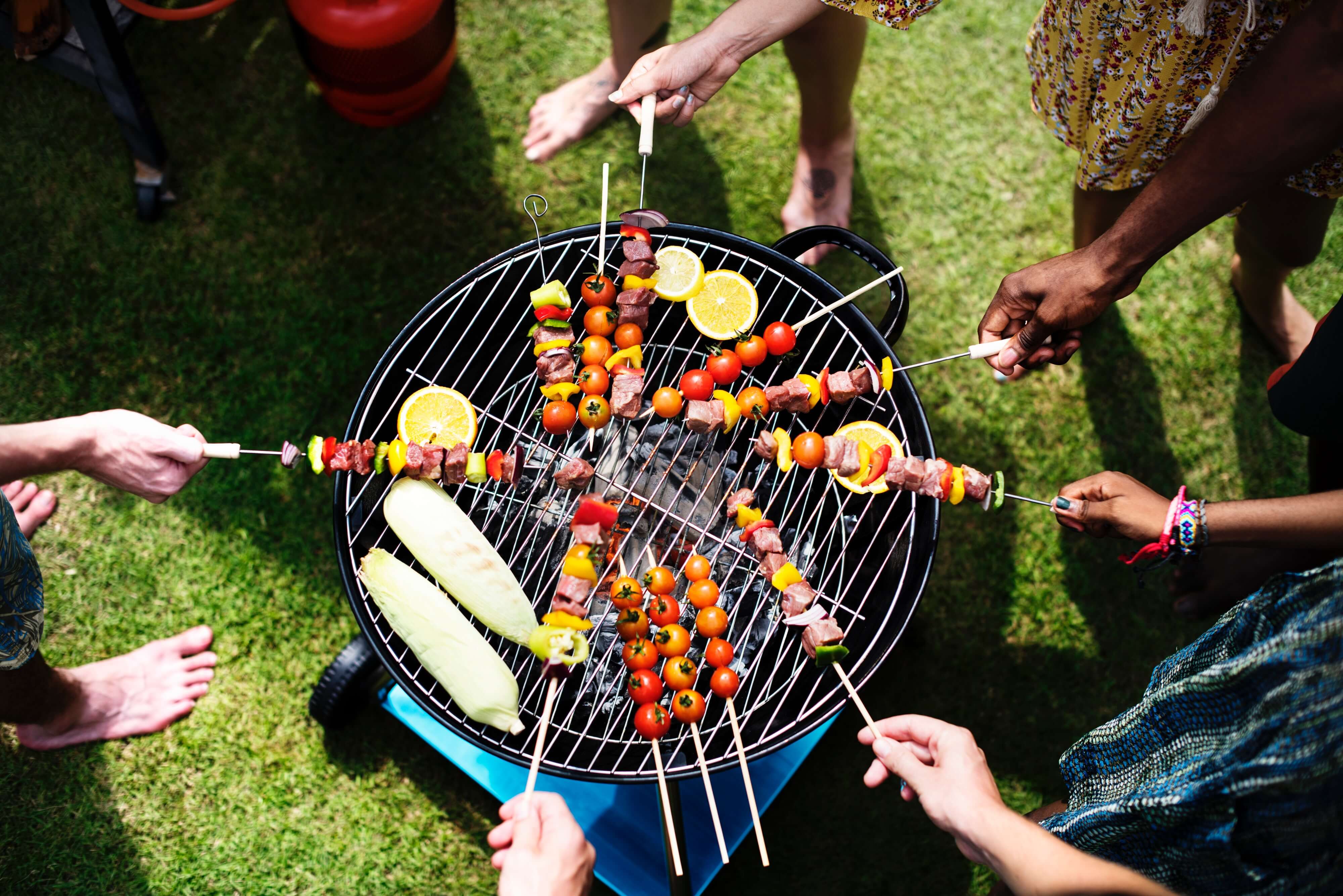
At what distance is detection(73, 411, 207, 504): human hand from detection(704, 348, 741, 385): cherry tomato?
64.7 inches

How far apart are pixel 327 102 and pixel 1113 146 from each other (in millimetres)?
3790

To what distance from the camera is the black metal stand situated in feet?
11.7

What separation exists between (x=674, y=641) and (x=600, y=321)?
1.10 meters

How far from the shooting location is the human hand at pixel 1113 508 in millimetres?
2475

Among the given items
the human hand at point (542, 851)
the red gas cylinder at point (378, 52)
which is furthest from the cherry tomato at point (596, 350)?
the red gas cylinder at point (378, 52)

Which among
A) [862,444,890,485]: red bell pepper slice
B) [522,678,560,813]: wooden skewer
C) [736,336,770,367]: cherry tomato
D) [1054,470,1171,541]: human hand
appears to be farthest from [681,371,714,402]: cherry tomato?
[1054,470,1171,541]: human hand

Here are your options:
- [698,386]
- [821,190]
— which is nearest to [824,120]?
[821,190]

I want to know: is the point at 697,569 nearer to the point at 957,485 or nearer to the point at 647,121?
the point at 957,485

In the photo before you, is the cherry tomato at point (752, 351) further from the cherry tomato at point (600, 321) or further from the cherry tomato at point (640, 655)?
the cherry tomato at point (640, 655)

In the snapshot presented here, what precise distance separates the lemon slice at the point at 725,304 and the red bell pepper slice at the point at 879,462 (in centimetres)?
62

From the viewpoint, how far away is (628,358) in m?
2.88

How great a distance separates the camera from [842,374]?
281cm

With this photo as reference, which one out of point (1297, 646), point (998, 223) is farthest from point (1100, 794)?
point (998, 223)

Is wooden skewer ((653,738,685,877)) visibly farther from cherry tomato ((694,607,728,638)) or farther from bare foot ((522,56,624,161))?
bare foot ((522,56,624,161))
